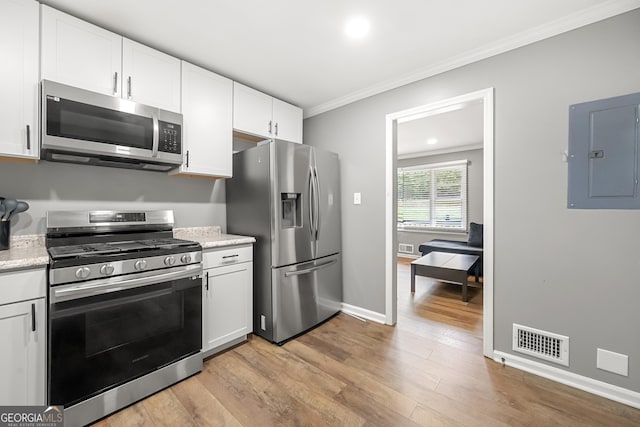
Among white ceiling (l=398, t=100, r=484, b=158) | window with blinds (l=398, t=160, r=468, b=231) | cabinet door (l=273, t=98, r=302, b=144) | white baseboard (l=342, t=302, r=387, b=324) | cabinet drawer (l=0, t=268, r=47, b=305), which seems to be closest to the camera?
cabinet drawer (l=0, t=268, r=47, b=305)

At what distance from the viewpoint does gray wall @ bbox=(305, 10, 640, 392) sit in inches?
65.4

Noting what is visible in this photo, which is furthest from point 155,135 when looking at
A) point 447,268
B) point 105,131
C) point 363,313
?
point 447,268

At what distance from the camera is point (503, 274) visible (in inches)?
82.4

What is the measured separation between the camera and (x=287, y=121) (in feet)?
10.2

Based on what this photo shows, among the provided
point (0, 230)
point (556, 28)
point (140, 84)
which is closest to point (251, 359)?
point (0, 230)

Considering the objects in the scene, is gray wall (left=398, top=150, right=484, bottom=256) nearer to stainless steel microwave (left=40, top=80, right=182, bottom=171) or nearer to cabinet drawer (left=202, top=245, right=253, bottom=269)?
cabinet drawer (left=202, top=245, right=253, bottom=269)

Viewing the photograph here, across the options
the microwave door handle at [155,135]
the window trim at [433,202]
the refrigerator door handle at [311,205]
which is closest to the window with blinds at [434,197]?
the window trim at [433,202]

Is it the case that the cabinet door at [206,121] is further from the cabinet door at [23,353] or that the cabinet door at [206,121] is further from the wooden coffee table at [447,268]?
the wooden coffee table at [447,268]

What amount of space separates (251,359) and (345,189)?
6.38 ft

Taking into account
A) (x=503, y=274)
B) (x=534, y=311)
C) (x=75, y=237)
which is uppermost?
(x=75, y=237)

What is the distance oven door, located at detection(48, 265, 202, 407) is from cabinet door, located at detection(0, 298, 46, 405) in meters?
0.07

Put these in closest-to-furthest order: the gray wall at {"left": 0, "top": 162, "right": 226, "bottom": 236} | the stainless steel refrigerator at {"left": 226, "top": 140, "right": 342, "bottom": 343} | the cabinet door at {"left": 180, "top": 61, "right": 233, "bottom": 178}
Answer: the gray wall at {"left": 0, "top": 162, "right": 226, "bottom": 236}, the cabinet door at {"left": 180, "top": 61, "right": 233, "bottom": 178}, the stainless steel refrigerator at {"left": 226, "top": 140, "right": 342, "bottom": 343}

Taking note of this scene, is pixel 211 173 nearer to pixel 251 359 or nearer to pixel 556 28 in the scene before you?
pixel 251 359

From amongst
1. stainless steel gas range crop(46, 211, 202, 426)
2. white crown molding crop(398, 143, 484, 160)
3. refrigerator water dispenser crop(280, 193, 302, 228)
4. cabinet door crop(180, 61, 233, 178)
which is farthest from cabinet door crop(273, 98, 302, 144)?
white crown molding crop(398, 143, 484, 160)
